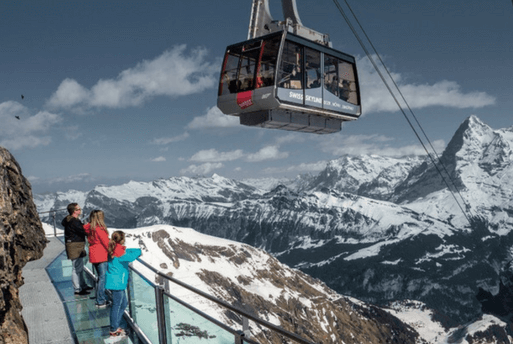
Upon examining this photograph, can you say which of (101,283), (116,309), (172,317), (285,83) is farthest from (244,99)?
(172,317)

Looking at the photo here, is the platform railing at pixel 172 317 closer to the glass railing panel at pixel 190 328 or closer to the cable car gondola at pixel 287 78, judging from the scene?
the glass railing panel at pixel 190 328

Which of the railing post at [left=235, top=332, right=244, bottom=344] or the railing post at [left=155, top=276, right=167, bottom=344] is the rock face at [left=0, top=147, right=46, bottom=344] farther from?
the railing post at [left=235, top=332, right=244, bottom=344]

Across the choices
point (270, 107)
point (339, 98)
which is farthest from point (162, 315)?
point (339, 98)

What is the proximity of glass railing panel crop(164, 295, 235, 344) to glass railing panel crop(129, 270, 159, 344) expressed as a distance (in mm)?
656

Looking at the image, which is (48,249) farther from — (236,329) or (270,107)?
(236,329)

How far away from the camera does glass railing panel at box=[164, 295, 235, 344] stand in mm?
6254

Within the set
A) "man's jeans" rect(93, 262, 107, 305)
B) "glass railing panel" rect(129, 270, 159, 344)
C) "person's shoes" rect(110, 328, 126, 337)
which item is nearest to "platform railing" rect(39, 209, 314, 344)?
"glass railing panel" rect(129, 270, 159, 344)

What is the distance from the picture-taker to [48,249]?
74.6 feet

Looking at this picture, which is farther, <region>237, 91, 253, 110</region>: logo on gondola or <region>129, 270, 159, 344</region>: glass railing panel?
<region>237, 91, 253, 110</region>: logo on gondola

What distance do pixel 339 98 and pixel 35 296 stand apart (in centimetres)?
1591

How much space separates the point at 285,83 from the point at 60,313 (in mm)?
12737

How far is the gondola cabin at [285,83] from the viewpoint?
63.7 ft

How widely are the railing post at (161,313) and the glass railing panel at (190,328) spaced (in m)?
0.17

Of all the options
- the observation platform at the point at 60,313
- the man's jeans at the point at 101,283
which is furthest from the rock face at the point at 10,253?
the man's jeans at the point at 101,283
